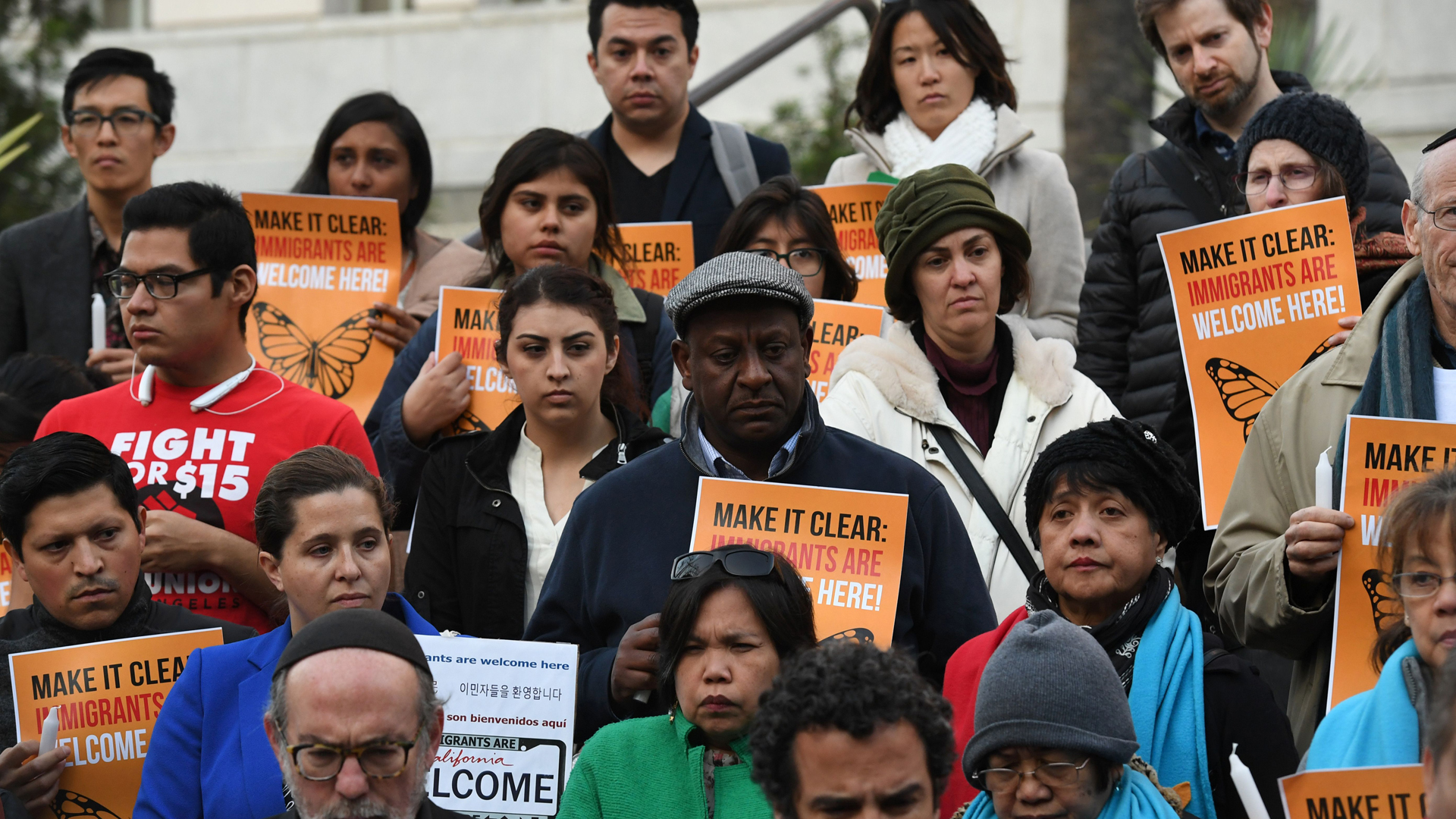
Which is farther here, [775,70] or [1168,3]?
[775,70]

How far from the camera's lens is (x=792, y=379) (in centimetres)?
492

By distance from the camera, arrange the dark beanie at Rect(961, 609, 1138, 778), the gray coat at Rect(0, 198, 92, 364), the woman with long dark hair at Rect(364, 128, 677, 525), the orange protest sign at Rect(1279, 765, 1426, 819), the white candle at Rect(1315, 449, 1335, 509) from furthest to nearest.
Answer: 1. the gray coat at Rect(0, 198, 92, 364)
2. the woman with long dark hair at Rect(364, 128, 677, 525)
3. the white candle at Rect(1315, 449, 1335, 509)
4. the dark beanie at Rect(961, 609, 1138, 778)
5. the orange protest sign at Rect(1279, 765, 1426, 819)

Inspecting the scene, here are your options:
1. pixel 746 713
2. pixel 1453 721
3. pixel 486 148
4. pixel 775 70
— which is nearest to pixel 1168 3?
pixel 746 713

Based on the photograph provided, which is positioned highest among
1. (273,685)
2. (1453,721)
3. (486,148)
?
(486,148)

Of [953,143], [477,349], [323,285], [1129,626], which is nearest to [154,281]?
[477,349]

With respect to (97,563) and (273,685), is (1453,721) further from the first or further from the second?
(97,563)

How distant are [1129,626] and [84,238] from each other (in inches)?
187

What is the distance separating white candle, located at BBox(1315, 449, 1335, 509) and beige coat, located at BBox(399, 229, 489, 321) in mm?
3691

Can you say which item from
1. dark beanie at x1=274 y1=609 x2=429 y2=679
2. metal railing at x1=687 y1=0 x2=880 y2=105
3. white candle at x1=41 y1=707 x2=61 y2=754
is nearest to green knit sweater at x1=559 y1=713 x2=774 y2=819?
dark beanie at x1=274 y1=609 x2=429 y2=679

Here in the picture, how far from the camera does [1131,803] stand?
4074 millimetres

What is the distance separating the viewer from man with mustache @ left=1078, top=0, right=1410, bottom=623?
644 centimetres

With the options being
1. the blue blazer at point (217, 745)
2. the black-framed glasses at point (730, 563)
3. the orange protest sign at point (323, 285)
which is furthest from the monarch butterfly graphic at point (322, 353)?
the black-framed glasses at point (730, 563)

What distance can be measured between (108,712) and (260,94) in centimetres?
1362

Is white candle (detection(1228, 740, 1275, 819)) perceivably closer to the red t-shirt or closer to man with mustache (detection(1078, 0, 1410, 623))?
man with mustache (detection(1078, 0, 1410, 623))
